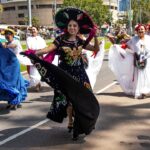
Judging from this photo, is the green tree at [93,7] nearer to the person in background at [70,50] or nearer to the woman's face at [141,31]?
the woman's face at [141,31]

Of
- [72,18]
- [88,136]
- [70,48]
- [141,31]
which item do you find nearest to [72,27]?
[72,18]

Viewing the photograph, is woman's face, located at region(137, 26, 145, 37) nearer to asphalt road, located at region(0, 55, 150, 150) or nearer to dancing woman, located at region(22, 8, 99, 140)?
asphalt road, located at region(0, 55, 150, 150)

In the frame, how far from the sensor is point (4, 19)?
147875 mm

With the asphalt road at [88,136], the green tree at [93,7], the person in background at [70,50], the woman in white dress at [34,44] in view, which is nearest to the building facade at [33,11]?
the green tree at [93,7]

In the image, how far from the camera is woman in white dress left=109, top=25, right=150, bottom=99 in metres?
12.1

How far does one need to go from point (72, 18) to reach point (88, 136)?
1.85 m

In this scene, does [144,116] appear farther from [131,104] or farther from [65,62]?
[65,62]

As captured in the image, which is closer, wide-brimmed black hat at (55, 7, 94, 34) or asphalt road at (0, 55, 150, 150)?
asphalt road at (0, 55, 150, 150)

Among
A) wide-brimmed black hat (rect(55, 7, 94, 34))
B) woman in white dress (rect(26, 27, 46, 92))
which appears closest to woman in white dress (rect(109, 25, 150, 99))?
woman in white dress (rect(26, 27, 46, 92))

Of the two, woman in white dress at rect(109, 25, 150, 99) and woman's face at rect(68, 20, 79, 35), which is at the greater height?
woman's face at rect(68, 20, 79, 35)

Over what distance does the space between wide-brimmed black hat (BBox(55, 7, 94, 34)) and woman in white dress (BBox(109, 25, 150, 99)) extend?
3.87 meters

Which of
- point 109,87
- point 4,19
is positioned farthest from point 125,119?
point 4,19

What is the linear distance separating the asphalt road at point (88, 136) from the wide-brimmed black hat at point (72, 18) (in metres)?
1.72

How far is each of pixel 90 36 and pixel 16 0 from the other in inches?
5591
